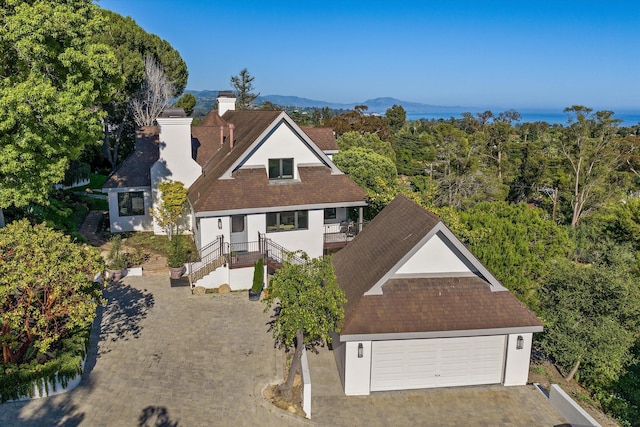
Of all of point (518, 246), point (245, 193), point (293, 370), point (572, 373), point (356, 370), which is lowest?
point (572, 373)

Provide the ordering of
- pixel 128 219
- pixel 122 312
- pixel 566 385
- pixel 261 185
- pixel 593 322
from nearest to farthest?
pixel 593 322 → pixel 566 385 → pixel 122 312 → pixel 261 185 → pixel 128 219

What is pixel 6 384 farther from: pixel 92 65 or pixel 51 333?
pixel 92 65

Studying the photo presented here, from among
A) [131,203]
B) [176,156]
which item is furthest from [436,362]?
[131,203]

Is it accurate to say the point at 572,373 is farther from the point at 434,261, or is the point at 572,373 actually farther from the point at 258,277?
the point at 258,277

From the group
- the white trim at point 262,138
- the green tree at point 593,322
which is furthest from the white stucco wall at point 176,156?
the green tree at point 593,322

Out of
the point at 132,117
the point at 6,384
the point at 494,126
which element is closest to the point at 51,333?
the point at 6,384

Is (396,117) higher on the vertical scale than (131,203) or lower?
higher

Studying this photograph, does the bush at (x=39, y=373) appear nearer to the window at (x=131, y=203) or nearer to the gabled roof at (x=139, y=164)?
the gabled roof at (x=139, y=164)
